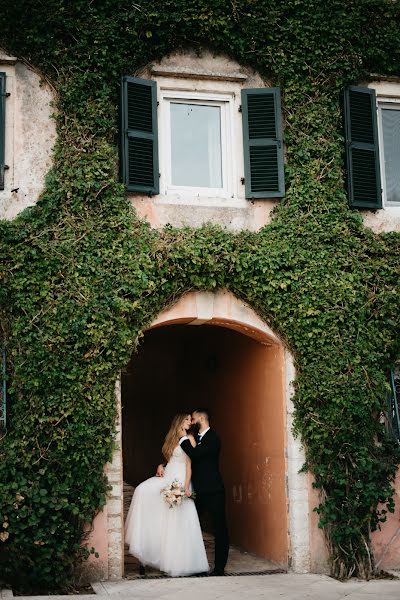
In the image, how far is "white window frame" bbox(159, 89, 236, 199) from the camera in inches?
416

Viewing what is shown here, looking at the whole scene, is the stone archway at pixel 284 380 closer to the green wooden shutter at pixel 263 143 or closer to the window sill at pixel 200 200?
the window sill at pixel 200 200

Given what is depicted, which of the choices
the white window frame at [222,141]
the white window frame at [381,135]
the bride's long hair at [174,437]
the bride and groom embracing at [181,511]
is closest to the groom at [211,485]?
the bride and groom embracing at [181,511]

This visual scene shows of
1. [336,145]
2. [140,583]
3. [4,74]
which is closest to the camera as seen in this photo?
[140,583]

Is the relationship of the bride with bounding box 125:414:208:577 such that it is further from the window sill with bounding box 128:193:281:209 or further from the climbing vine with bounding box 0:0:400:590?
the window sill with bounding box 128:193:281:209

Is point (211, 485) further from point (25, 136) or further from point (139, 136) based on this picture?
point (25, 136)

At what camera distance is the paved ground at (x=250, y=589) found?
8.77m

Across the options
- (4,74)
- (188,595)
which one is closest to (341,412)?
(188,595)

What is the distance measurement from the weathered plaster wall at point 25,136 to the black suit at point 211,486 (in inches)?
139

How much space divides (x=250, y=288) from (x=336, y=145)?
221cm

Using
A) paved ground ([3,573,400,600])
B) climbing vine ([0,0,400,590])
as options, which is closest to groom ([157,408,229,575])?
paved ground ([3,573,400,600])

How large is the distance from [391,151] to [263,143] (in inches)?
75.9

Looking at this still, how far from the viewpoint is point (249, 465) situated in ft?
37.6

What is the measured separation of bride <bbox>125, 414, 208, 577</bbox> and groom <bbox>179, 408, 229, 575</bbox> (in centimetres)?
14

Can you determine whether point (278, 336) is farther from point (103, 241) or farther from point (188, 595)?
point (188, 595)
